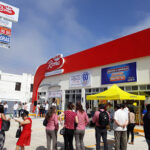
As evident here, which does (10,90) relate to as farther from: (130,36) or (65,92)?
(130,36)

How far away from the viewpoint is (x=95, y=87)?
56.5 feet

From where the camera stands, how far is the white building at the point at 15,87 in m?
31.0

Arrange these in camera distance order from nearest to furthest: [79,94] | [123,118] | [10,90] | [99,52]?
[123,118] → [99,52] → [79,94] → [10,90]

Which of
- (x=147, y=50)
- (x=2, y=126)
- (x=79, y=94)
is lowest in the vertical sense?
(x=2, y=126)

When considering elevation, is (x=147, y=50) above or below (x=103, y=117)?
above

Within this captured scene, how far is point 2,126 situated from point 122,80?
1168 centimetres

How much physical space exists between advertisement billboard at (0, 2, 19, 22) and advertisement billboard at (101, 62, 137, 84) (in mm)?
11099

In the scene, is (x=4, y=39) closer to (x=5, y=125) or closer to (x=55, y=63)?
(x=55, y=63)

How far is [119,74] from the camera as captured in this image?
14.8 m

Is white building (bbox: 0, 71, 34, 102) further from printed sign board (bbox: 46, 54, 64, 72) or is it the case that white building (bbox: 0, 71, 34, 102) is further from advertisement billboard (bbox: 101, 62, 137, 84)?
advertisement billboard (bbox: 101, 62, 137, 84)

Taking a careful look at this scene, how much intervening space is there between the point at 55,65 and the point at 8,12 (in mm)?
8983

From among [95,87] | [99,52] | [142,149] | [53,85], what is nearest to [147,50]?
[99,52]

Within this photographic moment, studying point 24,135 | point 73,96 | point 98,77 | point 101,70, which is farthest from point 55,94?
point 24,135

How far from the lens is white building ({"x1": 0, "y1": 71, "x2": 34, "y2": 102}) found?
31.0 meters
